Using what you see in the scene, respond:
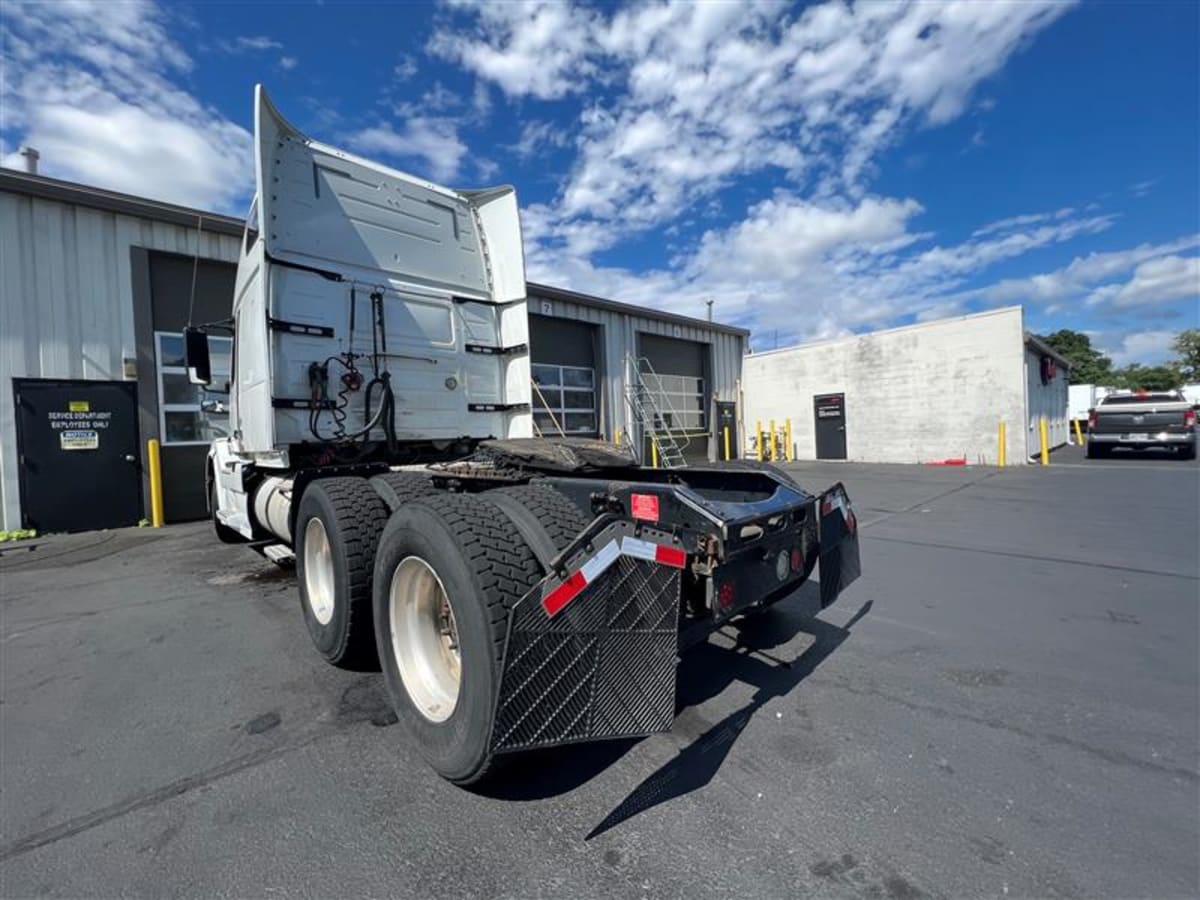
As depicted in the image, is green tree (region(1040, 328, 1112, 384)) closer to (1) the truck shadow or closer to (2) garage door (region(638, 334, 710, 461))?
(2) garage door (region(638, 334, 710, 461))

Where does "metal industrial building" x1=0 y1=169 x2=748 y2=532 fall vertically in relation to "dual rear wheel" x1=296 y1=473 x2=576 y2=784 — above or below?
above

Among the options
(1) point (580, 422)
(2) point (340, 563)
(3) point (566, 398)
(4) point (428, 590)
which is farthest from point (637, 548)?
(1) point (580, 422)

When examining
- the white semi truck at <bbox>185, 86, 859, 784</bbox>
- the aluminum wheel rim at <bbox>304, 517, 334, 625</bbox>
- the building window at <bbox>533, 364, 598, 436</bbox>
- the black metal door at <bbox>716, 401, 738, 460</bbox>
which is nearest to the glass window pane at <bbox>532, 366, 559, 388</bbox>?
the building window at <bbox>533, 364, 598, 436</bbox>

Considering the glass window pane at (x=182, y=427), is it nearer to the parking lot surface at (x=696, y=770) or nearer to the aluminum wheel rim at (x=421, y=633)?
the parking lot surface at (x=696, y=770)

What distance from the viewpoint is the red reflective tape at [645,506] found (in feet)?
7.16

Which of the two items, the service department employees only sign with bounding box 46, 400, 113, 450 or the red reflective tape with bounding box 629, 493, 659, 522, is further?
the service department employees only sign with bounding box 46, 400, 113, 450

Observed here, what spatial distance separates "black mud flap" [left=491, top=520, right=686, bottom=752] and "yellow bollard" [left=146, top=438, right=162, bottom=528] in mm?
9638

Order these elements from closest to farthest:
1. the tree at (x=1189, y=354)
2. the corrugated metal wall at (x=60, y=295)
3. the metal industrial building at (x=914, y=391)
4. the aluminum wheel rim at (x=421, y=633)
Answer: the aluminum wheel rim at (x=421, y=633) → the corrugated metal wall at (x=60, y=295) → the metal industrial building at (x=914, y=391) → the tree at (x=1189, y=354)

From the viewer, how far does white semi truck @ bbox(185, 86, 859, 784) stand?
75.2 inches

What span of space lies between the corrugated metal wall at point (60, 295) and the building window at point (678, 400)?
38.6 ft

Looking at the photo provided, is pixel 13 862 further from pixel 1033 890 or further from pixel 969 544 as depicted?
pixel 969 544

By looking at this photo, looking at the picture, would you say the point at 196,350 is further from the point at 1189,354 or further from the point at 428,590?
the point at 1189,354

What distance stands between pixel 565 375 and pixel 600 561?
12676 millimetres

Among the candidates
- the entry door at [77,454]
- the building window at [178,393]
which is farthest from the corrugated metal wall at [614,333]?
the entry door at [77,454]
